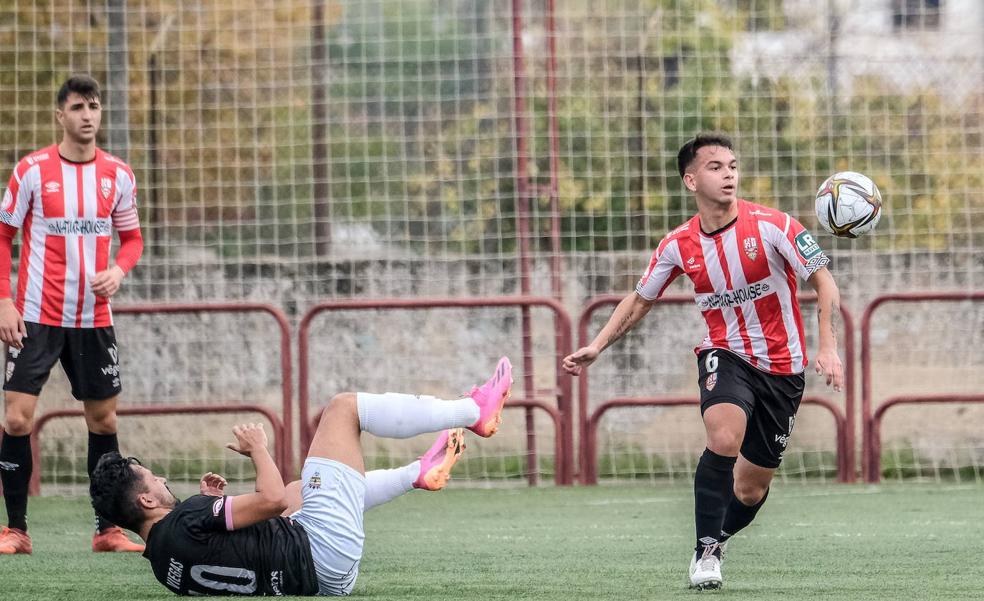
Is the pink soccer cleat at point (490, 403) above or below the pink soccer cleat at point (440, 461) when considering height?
above

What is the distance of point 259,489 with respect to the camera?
4965mm

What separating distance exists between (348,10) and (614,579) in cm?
735

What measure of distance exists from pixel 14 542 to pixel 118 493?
2.10m

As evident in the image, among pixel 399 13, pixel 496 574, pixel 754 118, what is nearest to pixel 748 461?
pixel 496 574

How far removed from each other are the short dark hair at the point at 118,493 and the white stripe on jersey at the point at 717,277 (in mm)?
2389

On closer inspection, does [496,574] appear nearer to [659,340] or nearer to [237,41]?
[659,340]

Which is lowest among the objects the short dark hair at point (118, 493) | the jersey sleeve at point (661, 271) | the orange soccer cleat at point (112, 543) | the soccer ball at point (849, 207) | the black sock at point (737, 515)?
the orange soccer cleat at point (112, 543)

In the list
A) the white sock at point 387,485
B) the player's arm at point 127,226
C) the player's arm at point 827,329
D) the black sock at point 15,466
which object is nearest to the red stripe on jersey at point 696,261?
the player's arm at point 827,329

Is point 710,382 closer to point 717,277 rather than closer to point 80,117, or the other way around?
point 717,277

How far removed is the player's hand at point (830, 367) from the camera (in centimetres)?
530

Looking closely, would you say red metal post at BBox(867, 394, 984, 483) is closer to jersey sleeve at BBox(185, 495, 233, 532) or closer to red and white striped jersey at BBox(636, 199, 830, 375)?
red and white striped jersey at BBox(636, 199, 830, 375)

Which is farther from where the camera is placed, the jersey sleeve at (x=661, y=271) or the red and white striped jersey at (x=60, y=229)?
the red and white striped jersey at (x=60, y=229)

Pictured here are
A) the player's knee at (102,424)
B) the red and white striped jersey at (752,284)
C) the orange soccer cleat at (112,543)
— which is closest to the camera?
the red and white striped jersey at (752,284)

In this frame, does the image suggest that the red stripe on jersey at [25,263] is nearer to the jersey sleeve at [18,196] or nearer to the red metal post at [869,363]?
the jersey sleeve at [18,196]
